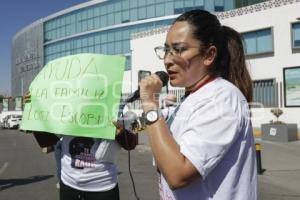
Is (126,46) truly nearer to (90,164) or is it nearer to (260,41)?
(260,41)

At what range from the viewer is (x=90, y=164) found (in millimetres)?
3914

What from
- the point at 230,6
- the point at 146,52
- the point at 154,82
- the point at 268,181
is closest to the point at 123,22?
the point at 230,6

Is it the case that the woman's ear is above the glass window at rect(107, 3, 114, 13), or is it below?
below

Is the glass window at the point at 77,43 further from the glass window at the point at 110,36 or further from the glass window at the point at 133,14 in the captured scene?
the glass window at the point at 133,14

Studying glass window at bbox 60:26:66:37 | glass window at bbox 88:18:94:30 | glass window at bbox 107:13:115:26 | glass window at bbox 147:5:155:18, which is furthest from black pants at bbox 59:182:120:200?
glass window at bbox 60:26:66:37

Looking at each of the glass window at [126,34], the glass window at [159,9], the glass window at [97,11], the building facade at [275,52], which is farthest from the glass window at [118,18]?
the building facade at [275,52]

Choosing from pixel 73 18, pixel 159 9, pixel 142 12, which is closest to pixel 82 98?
Result: pixel 159 9

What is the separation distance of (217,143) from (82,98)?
1.97 metres

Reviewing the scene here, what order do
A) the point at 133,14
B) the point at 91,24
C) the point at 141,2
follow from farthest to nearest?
the point at 91,24
the point at 133,14
the point at 141,2

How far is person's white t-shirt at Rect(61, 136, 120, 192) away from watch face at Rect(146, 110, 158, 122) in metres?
1.87

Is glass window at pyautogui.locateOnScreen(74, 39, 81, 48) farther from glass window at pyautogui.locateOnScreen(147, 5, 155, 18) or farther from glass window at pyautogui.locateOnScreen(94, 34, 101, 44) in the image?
glass window at pyautogui.locateOnScreen(147, 5, 155, 18)

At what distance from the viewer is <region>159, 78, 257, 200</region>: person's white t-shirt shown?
1.92m

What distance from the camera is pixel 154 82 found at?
7.25 feet

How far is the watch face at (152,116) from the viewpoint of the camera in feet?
6.91
